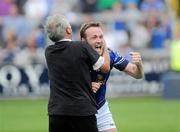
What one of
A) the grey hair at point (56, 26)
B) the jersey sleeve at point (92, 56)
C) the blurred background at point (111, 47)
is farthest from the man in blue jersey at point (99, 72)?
the blurred background at point (111, 47)

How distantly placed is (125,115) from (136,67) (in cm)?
870

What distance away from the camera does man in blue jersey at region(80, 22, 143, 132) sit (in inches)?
314

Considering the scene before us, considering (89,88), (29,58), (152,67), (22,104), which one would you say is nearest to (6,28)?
(29,58)

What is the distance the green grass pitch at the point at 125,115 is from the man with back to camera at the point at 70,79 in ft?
23.0

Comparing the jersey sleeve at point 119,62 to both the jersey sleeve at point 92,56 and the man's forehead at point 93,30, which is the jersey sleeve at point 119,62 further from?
the jersey sleeve at point 92,56

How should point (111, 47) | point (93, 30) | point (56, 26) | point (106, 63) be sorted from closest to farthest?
point (56, 26)
point (106, 63)
point (93, 30)
point (111, 47)

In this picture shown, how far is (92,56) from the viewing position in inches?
291

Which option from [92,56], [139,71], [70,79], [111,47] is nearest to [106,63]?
[92,56]

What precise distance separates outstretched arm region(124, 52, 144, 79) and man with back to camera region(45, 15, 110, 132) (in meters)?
0.55

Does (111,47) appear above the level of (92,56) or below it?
below

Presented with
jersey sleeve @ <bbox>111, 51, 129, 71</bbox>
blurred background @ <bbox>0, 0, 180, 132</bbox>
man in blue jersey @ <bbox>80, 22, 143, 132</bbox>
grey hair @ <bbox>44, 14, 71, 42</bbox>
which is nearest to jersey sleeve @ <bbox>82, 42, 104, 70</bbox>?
grey hair @ <bbox>44, 14, 71, 42</bbox>

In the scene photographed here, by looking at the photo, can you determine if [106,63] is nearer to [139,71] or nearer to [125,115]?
[139,71]

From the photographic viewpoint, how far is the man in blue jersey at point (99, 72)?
7.97 metres

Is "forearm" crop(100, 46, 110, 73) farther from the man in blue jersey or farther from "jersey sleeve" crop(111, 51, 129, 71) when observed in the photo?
"jersey sleeve" crop(111, 51, 129, 71)
